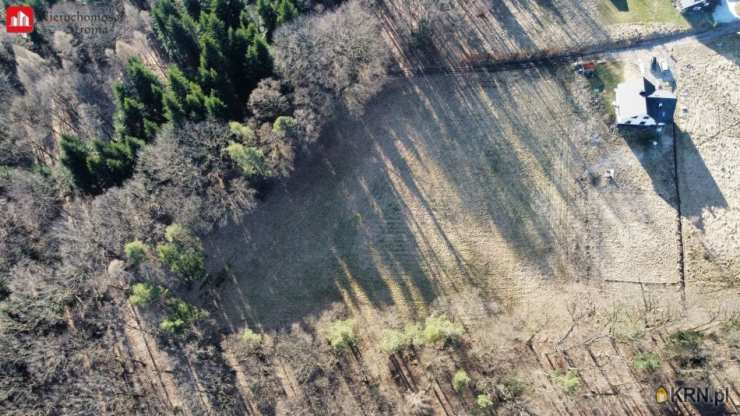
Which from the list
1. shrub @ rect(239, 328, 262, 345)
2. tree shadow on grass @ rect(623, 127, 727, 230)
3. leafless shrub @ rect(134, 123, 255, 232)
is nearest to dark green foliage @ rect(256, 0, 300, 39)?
leafless shrub @ rect(134, 123, 255, 232)

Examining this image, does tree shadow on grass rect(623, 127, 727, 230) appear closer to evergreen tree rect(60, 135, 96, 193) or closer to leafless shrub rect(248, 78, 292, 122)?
leafless shrub rect(248, 78, 292, 122)

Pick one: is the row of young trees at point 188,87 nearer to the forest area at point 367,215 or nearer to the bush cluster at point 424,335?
the forest area at point 367,215

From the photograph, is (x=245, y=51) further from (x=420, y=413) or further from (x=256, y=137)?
(x=420, y=413)

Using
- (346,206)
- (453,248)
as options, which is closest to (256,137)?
(346,206)

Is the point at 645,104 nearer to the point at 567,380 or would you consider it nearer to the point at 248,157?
the point at 567,380

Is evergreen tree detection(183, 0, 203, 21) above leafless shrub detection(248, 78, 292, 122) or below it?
above
